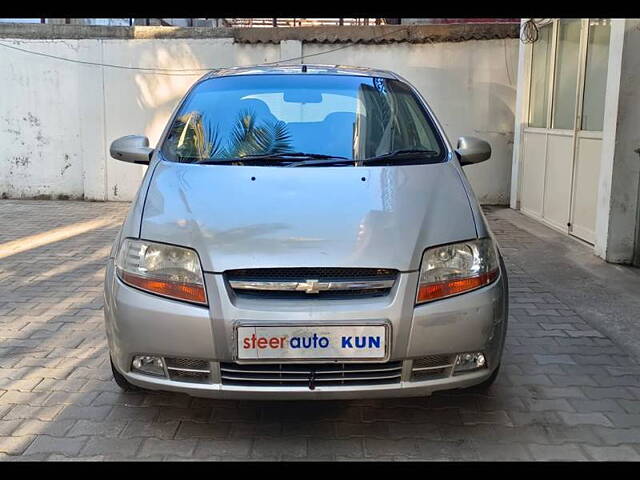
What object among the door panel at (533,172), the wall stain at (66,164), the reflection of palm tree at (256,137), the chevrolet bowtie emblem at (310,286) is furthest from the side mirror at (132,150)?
the wall stain at (66,164)

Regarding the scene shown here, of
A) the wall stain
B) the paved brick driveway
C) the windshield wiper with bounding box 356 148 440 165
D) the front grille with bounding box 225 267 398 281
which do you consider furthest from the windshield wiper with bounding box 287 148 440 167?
the wall stain

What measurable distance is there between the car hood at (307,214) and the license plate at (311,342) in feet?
0.86

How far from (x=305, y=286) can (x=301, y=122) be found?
138 centimetres

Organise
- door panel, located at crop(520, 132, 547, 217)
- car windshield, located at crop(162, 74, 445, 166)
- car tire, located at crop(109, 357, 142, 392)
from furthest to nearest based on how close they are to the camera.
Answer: door panel, located at crop(520, 132, 547, 217) < car windshield, located at crop(162, 74, 445, 166) < car tire, located at crop(109, 357, 142, 392)

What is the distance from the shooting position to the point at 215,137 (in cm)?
357

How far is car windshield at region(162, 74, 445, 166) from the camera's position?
11.3 ft

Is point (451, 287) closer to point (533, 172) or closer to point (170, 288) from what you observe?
point (170, 288)

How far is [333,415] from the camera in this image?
3.08m

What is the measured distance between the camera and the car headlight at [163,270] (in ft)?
8.63

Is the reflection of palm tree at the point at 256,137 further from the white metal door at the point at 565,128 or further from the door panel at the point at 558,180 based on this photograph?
the door panel at the point at 558,180

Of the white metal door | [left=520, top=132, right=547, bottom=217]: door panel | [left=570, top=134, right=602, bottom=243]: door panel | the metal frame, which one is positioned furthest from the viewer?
[left=520, top=132, right=547, bottom=217]: door panel

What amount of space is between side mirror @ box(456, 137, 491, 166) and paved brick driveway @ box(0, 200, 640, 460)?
3.93 ft

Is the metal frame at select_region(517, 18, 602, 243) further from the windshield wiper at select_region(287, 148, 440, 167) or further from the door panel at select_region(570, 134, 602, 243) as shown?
the windshield wiper at select_region(287, 148, 440, 167)
